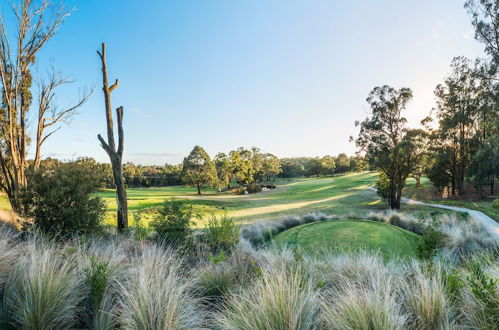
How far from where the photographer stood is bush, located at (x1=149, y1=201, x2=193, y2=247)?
5.95 metres

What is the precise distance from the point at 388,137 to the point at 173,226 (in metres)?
19.3

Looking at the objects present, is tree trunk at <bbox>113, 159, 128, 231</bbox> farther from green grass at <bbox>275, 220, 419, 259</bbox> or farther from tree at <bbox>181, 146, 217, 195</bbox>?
tree at <bbox>181, 146, 217, 195</bbox>

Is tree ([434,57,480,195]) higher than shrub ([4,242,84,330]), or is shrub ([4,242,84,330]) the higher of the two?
tree ([434,57,480,195])

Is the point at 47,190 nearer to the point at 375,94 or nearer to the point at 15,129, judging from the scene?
the point at 15,129

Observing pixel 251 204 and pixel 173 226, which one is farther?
pixel 251 204

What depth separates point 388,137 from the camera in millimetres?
19891

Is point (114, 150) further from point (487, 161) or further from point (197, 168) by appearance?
point (487, 161)

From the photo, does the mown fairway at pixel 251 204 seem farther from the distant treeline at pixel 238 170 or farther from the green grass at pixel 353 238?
the green grass at pixel 353 238

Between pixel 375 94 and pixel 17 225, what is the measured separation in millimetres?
22611

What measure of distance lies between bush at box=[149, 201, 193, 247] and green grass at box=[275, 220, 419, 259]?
283 cm

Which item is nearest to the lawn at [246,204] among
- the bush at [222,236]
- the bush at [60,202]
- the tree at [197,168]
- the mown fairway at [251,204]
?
the mown fairway at [251,204]

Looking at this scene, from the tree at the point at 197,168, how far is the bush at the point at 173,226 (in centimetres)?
1928

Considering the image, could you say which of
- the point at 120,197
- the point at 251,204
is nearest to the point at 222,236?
the point at 120,197

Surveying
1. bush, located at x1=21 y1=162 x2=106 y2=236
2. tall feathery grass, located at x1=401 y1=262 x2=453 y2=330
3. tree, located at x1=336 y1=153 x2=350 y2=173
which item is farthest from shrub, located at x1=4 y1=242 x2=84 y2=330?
tree, located at x1=336 y1=153 x2=350 y2=173
